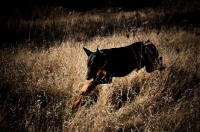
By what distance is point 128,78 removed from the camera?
14.3 ft

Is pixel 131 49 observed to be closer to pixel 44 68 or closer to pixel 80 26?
pixel 44 68

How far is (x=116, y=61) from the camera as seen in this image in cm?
386

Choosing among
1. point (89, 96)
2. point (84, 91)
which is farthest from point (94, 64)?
point (89, 96)

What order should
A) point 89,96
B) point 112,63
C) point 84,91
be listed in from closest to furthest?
point 84,91 → point 89,96 → point 112,63

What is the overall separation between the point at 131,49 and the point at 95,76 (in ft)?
3.36

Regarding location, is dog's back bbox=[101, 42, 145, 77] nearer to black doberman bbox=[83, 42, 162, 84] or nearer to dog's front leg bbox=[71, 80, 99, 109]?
black doberman bbox=[83, 42, 162, 84]

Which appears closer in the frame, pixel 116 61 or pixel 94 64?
pixel 94 64

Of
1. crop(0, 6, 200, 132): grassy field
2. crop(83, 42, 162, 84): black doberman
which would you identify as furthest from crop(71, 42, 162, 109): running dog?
crop(0, 6, 200, 132): grassy field

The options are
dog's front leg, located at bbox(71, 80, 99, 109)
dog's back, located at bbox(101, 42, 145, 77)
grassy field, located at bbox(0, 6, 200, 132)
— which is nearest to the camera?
grassy field, located at bbox(0, 6, 200, 132)

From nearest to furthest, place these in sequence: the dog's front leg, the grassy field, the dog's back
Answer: the grassy field < the dog's front leg < the dog's back

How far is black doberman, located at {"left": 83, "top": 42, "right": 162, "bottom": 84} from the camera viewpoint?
3465mm

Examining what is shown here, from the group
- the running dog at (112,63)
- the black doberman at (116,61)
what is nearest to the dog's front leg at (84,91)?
the running dog at (112,63)

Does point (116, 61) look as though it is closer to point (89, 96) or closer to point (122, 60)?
point (122, 60)

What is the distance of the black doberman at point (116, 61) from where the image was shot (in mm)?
3465
